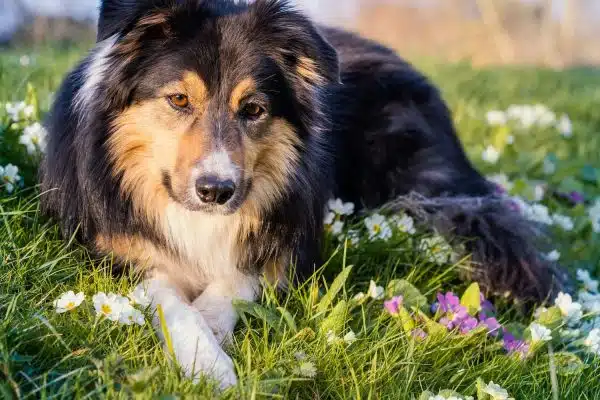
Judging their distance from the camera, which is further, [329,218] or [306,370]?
[329,218]

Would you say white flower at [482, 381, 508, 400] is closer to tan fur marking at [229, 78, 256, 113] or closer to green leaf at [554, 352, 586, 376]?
green leaf at [554, 352, 586, 376]

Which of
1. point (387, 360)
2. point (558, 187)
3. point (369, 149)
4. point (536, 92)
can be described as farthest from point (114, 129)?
point (536, 92)

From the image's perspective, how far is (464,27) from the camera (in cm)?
1786

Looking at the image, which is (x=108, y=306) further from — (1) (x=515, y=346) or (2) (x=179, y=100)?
(1) (x=515, y=346)

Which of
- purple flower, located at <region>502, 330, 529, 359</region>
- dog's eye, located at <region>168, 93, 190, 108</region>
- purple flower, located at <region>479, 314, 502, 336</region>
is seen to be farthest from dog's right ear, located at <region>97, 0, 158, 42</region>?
purple flower, located at <region>502, 330, 529, 359</region>

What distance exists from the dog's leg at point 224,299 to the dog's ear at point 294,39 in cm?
100

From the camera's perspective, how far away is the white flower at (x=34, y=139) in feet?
11.9

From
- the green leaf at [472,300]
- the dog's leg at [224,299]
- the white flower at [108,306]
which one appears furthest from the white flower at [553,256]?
the white flower at [108,306]

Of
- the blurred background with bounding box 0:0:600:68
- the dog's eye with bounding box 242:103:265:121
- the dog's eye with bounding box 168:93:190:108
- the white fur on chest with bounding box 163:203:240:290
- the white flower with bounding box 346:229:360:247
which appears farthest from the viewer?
the blurred background with bounding box 0:0:600:68

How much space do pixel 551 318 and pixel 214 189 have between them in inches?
63.2

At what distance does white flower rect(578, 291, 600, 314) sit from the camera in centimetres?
342

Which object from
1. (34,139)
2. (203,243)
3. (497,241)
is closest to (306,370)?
(203,243)

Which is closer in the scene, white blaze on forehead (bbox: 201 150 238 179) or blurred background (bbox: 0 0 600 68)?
white blaze on forehead (bbox: 201 150 238 179)

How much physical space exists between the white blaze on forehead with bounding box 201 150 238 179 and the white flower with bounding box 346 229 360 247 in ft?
3.07
